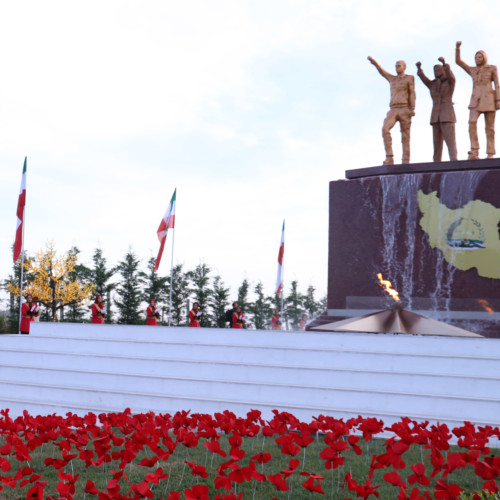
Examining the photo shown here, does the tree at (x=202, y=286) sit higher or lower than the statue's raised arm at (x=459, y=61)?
lower

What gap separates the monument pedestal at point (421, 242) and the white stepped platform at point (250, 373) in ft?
11.4

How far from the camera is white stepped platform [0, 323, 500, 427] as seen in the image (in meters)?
8.72

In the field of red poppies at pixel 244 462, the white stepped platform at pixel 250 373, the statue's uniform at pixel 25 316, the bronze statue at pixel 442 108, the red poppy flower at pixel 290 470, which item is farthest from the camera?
the statue's uniform at pixel 25 316

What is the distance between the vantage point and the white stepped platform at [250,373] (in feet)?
28.6

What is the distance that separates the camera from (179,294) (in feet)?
103

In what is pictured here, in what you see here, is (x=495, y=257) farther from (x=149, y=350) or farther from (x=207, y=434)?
(x=207, y=434)

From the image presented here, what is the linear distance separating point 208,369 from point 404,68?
8.73 metres

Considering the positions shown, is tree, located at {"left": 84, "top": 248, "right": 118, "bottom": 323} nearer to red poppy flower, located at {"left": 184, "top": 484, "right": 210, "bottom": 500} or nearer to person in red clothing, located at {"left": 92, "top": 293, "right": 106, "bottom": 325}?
person in red clothing, located at {"left": 92, "top": 293, "right": 106, "bottom": 325}

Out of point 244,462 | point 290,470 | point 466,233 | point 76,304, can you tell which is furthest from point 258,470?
point 76,304

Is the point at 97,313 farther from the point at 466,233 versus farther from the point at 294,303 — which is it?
the point at 294,303

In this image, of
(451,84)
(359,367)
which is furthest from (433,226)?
(359,367)

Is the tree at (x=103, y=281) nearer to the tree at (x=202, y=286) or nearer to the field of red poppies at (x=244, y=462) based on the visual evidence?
the tree at (x=202, y=286)

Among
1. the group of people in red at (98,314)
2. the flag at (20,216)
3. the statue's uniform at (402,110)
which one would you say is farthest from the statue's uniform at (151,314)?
the statue's uniform at (402,110)

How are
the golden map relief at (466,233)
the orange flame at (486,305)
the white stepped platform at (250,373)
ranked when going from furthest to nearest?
the golden map relief at (466,233), the orange flame at (486,305), the white stepped platform at (250,373)
